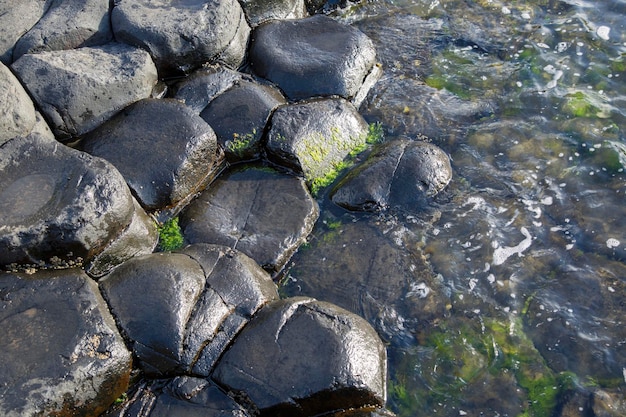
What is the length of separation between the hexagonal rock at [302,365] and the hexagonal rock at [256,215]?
3.36ft

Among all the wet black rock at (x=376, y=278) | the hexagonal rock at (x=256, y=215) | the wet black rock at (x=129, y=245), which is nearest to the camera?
the wet black rock at (x=129, y=245)

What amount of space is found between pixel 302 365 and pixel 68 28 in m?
4.71

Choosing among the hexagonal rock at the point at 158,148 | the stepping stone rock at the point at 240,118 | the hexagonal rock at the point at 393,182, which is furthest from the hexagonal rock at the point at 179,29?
the hexagonal rock at the point at 393,182

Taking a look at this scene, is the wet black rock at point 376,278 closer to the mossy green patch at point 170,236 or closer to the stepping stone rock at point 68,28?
the mossy green patch at point 170,236

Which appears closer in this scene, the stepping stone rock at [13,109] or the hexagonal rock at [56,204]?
the hexagonal rock at [56,204]

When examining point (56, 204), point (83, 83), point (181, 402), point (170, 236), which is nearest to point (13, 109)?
point (83, 83)

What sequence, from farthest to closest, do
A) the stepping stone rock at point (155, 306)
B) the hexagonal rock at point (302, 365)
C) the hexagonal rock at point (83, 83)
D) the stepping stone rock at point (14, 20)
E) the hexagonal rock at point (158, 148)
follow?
the stepping stone rock at point (14, 20) → the hexagonal rock at point (83, 83) → the hexagonal rock at point (158, 148) → the stepping stone rock at point (155, 306) → the hexagonal rock at point (302, 365)

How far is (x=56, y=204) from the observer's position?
5062 millimetres

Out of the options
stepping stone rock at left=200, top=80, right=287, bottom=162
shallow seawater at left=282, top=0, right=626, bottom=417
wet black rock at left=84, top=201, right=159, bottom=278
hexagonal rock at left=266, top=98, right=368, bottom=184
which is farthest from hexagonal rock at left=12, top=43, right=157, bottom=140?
shallow seawater at left=282, top=0, right=626, bottom=417

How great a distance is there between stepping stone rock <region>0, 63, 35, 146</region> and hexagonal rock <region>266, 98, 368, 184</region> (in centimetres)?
246

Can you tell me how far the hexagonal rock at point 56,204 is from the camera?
4.92 metres

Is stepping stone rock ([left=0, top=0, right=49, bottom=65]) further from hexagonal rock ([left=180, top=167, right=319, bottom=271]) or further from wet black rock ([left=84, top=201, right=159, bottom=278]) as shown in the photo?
hexagonal rock ([left=180, top=167, right=319, bottom=271])

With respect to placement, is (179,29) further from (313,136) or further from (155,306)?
(155,306)

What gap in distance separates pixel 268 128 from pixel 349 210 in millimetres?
1301
